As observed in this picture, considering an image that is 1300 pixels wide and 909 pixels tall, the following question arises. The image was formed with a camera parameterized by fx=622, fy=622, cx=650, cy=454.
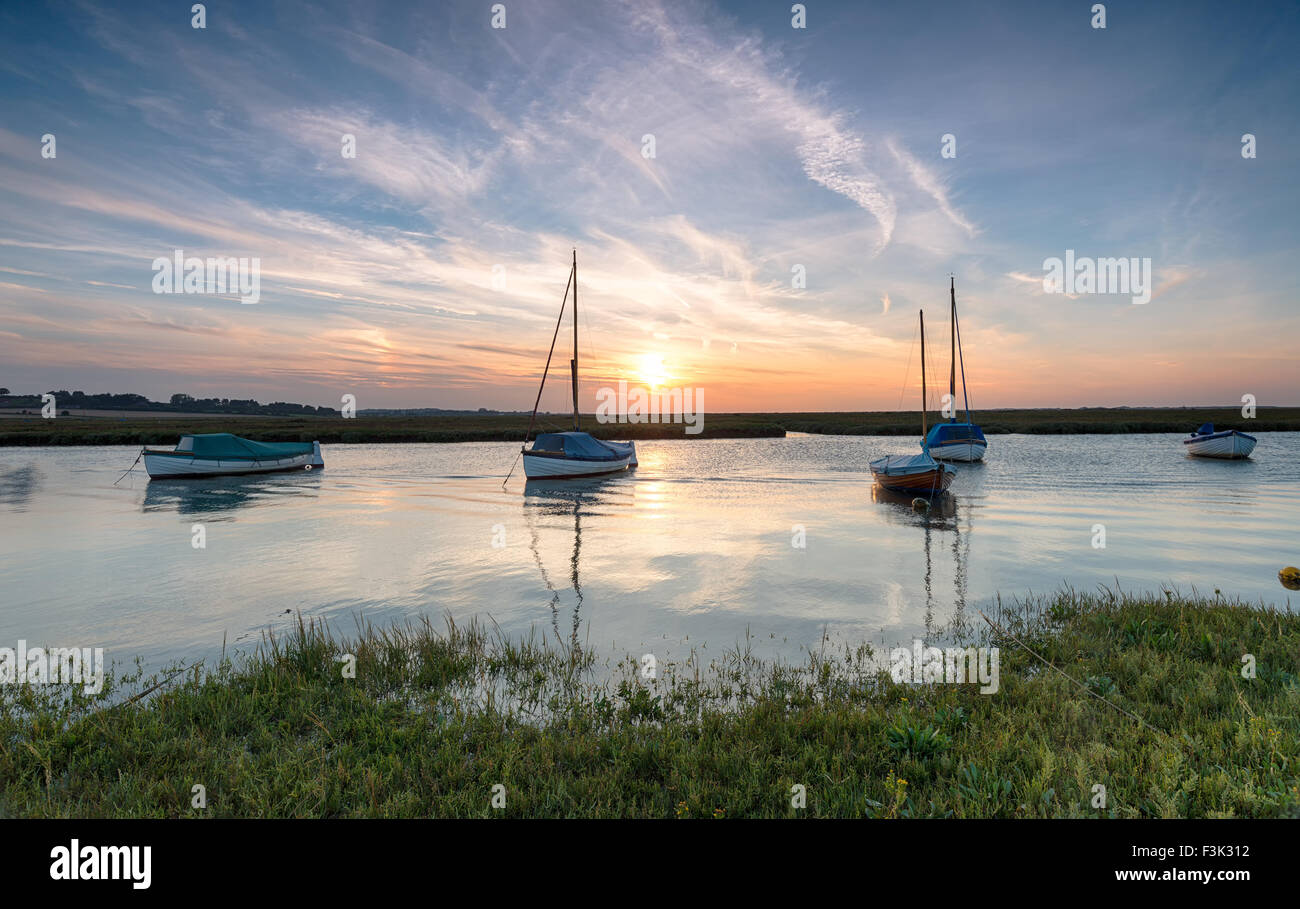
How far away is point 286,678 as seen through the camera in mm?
8188

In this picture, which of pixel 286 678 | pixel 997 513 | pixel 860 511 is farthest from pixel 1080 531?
pixel 286 678

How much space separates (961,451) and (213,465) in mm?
52150

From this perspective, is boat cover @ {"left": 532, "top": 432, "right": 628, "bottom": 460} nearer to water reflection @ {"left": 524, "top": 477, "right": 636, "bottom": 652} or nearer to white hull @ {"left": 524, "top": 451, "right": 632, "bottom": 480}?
white hull @ {"left": 524, "top": 451, "right": 632, "bottom": 480}

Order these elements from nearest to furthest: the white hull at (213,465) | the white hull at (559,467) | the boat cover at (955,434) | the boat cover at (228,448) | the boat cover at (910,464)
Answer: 1. the boat cover at (910,464)
2. the white hull at (559,467)
3. the white hull at (213,465)
4. the boat cover at (228,448)
5. the boat cover at (955,434)

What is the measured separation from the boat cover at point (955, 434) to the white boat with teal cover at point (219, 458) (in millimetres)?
47378

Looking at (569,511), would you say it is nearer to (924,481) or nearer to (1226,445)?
(924,481)

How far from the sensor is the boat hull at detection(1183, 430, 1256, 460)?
155ft

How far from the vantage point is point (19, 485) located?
117 ft

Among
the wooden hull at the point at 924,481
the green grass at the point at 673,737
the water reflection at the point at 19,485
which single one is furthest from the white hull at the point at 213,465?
the wooden hull at the point at 924,481

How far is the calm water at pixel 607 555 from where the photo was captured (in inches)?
483

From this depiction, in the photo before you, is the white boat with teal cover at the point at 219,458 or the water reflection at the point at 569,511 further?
the white boat with teal cover at the point at 219,458

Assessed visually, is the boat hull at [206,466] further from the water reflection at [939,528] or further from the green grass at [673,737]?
the water reflection at [939,528]
